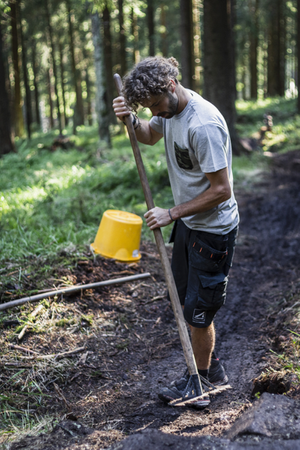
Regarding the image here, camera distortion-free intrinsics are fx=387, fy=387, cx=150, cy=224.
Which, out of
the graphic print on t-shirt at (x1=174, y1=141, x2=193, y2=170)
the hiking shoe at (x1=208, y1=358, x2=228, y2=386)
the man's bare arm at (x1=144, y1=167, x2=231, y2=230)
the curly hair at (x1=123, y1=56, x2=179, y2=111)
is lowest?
the hiking shoe at (x1=208, y1=358, x2=228, y2=386)

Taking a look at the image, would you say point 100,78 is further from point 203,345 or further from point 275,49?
point 275,49

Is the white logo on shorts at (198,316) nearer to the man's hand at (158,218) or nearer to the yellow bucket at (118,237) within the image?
the man's hand at (158,218)

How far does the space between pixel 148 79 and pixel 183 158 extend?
55cm

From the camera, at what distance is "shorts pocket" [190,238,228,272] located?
2697 mm

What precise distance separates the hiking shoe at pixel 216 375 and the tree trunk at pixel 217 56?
340 inches

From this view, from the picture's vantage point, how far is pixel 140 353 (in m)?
3.56

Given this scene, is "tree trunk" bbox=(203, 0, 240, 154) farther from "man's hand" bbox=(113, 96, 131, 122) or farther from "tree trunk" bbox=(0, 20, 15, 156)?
"man's hand" bbox=(113, 96, 131, 122)

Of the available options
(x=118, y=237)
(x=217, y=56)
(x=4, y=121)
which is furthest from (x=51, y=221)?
(x=4, y=121)

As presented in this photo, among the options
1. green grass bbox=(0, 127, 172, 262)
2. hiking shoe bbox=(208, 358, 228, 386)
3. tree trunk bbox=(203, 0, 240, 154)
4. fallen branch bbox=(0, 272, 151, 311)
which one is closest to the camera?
hiking shoe bbox=(208, 358, 228, 386)

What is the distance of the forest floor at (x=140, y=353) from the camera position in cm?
259

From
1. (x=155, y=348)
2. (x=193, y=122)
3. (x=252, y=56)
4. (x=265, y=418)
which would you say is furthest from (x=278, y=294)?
(x=252, y=56)

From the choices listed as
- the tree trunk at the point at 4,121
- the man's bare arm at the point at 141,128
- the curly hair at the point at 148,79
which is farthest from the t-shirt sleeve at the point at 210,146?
the tree trunk at the point at 4,121

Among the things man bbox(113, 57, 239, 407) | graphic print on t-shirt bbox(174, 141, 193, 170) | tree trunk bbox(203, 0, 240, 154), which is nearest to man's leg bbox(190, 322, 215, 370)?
man bbox(113, 57, 239, 407)

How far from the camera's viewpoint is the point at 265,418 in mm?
2113
